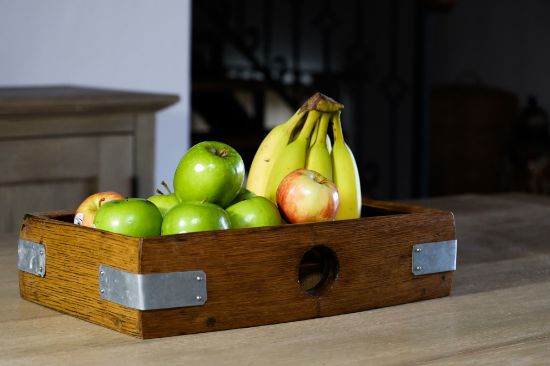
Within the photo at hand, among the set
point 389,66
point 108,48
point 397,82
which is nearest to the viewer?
point 108,48

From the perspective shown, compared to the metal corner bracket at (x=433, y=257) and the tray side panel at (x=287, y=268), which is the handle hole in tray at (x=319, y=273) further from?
the metal corner bracket at (x=433, y=257)

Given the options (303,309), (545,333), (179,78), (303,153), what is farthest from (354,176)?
(179,78)

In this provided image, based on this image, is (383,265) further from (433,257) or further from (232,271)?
(232,271)

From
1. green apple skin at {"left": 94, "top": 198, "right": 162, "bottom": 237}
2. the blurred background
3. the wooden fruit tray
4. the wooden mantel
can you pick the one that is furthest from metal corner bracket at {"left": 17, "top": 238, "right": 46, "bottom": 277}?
the blurred background

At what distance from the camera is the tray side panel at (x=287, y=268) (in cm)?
116

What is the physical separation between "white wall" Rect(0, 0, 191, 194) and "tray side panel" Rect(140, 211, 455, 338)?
208 centimetres

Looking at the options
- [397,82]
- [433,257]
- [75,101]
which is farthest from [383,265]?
[397,82]

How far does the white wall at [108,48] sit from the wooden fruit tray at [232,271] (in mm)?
1912

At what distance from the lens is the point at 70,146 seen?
2783mm

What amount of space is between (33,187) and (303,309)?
167 cm

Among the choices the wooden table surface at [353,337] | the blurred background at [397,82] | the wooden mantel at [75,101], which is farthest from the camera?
the blurred background at [397,82]

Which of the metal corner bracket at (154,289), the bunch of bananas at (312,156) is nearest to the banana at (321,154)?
the bunch of bananas at (312,156)

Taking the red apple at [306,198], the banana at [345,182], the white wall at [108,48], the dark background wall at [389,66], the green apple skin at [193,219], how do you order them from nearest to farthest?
the green apple skin at [193,219] < the red apple at [306,198] < the banana at [345,182] < the white wall at [108,48] < the dark background wall at [389,66]

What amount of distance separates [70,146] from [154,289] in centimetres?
172
